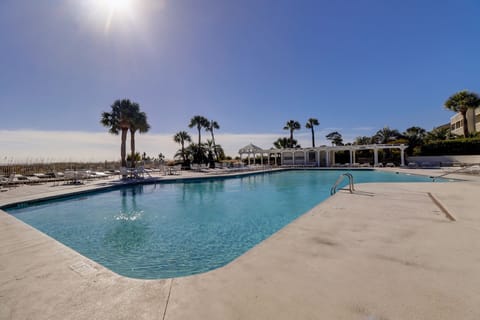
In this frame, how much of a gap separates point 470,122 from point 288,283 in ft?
136

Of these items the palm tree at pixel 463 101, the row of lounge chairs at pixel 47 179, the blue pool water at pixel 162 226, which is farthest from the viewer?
the palm tree at pixel 463 101

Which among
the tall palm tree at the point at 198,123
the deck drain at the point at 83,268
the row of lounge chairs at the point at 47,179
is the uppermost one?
the tall palm tree at the point at 198,123

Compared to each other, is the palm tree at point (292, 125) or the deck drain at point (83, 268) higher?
the palm tree at point (292, 125)

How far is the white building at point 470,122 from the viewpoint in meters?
27.5

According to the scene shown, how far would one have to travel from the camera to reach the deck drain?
90.2 inches

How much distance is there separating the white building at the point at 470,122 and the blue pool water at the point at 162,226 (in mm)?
33115

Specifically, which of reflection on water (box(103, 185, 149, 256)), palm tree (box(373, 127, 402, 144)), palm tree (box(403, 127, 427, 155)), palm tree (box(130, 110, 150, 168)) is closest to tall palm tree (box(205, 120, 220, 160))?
palm tree (box(130, 110, 150, 168))

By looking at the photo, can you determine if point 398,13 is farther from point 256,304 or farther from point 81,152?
point 81,152

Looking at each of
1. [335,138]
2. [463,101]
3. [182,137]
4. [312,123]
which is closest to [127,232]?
[182,137]

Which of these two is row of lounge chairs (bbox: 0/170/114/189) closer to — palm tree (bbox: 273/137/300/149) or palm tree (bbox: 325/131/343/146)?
Result: palm tree (bbox: 273/137/300/149)

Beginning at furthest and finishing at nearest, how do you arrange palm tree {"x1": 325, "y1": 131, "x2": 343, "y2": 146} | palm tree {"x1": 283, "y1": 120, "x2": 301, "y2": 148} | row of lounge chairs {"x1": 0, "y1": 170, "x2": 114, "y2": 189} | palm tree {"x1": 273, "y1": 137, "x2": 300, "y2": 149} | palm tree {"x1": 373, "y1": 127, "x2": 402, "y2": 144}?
palm tree {"x1": 325, "y1": 131, "x2": 343, "y2": 146}, palm tree {"x1": 273, "y1": 137, "x2": 300, "y2": 149}, palm tree {"x1": 283, "y1": 120, "x2": 301, "y2": 148}, palm tree {"x1": 373, "y1": 127, "x2": 402, "y2": 144}, row of lounge chairs {"x1": 0, "y1": 170, "x2": 114, "y2": 189}

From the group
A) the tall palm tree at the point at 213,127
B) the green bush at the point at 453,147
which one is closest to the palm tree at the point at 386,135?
the green bush at the point at 453,147

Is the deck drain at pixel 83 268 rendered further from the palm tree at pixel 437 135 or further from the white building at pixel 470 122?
the white building at pixel 470 122

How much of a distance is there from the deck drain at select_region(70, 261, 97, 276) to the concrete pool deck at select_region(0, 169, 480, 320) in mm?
11
